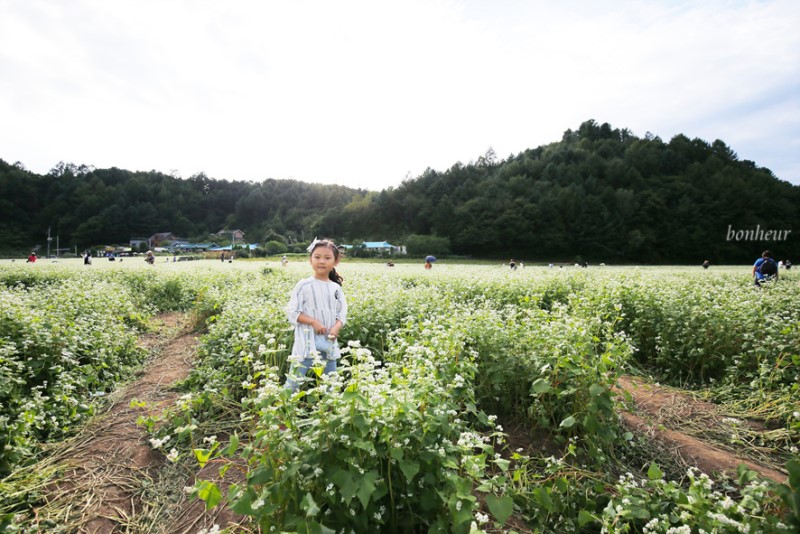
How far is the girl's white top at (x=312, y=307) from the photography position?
424 centimetres

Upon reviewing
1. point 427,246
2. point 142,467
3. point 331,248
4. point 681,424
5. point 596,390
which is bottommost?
point 142,467

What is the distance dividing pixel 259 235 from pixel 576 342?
4867 inches

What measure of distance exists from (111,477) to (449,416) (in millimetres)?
3379

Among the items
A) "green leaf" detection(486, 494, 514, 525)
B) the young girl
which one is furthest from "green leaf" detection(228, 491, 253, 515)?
the young girl

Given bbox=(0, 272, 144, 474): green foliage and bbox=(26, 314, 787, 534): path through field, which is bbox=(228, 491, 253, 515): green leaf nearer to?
bbox=(26, 314, 787, 534): path through field

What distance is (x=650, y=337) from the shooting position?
6734mm

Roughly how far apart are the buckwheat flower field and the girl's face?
112 cm

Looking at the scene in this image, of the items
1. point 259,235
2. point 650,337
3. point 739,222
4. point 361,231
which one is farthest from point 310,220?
point 650,337

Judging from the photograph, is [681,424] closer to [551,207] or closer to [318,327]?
[318,327]

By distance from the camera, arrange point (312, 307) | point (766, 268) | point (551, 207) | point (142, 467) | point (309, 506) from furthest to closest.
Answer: point (551, 207) → point (766, 268) → point (312, 307) → point (142, 467) → point (309, 506)

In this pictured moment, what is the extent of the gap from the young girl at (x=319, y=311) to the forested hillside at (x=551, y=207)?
69977 mm

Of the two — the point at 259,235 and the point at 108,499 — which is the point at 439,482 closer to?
the point at 108,499

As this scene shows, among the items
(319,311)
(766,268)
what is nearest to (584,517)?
(319,311)

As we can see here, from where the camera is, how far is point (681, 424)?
4.57m
